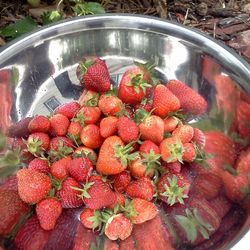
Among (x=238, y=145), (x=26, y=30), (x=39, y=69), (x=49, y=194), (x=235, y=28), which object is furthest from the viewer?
(x=235, y=28)

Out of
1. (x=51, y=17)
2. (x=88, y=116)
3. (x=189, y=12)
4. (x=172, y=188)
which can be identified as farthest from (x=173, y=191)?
(x=189, y=12)

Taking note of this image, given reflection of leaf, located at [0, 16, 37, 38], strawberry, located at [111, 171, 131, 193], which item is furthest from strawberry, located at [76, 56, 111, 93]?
reflection of leaf, located at [0, 16, 37, 38]

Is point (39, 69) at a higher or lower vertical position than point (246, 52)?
higher

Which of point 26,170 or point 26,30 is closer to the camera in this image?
point 26,170

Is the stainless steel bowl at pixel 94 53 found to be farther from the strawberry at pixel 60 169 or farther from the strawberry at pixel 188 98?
the strawberry at pixel 60 169

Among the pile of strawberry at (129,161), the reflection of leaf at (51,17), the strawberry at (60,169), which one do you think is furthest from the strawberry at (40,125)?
the reflection of leaf at (51,17)

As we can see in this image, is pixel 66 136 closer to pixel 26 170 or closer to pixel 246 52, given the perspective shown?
pixel 26 170

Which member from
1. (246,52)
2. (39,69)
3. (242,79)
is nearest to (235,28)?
(246,52)

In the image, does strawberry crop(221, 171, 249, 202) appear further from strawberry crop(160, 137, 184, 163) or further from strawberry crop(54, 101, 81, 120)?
strawberry crop(54, 101, 81, 120)
